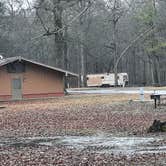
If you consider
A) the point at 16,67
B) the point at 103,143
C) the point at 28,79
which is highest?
the point at 16,67

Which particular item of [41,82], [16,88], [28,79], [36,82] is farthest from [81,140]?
[41,82]

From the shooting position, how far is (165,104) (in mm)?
31109

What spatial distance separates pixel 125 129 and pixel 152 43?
5806 centimetres

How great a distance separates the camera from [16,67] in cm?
4631

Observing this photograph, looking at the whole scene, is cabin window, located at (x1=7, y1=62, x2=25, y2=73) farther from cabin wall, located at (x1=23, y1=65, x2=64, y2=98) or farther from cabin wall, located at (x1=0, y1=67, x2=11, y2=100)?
cabin wall, located at (x1=23, y1=65, x2=64, y2=98)

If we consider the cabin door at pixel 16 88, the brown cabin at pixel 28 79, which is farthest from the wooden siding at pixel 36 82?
the cabin door at pixel 16 88

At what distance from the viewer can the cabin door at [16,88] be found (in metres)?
46.2

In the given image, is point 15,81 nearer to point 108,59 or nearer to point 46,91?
point 46,91

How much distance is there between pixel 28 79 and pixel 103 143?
32.8m

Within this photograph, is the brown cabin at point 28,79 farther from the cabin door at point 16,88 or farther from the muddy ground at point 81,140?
the muddy ground at point 81,140

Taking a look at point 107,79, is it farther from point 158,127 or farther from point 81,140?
point 81,140

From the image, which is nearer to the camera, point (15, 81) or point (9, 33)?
point (15, 81)

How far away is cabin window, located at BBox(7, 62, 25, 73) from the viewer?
1811 inches

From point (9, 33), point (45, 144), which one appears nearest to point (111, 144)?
point (45, 144)
